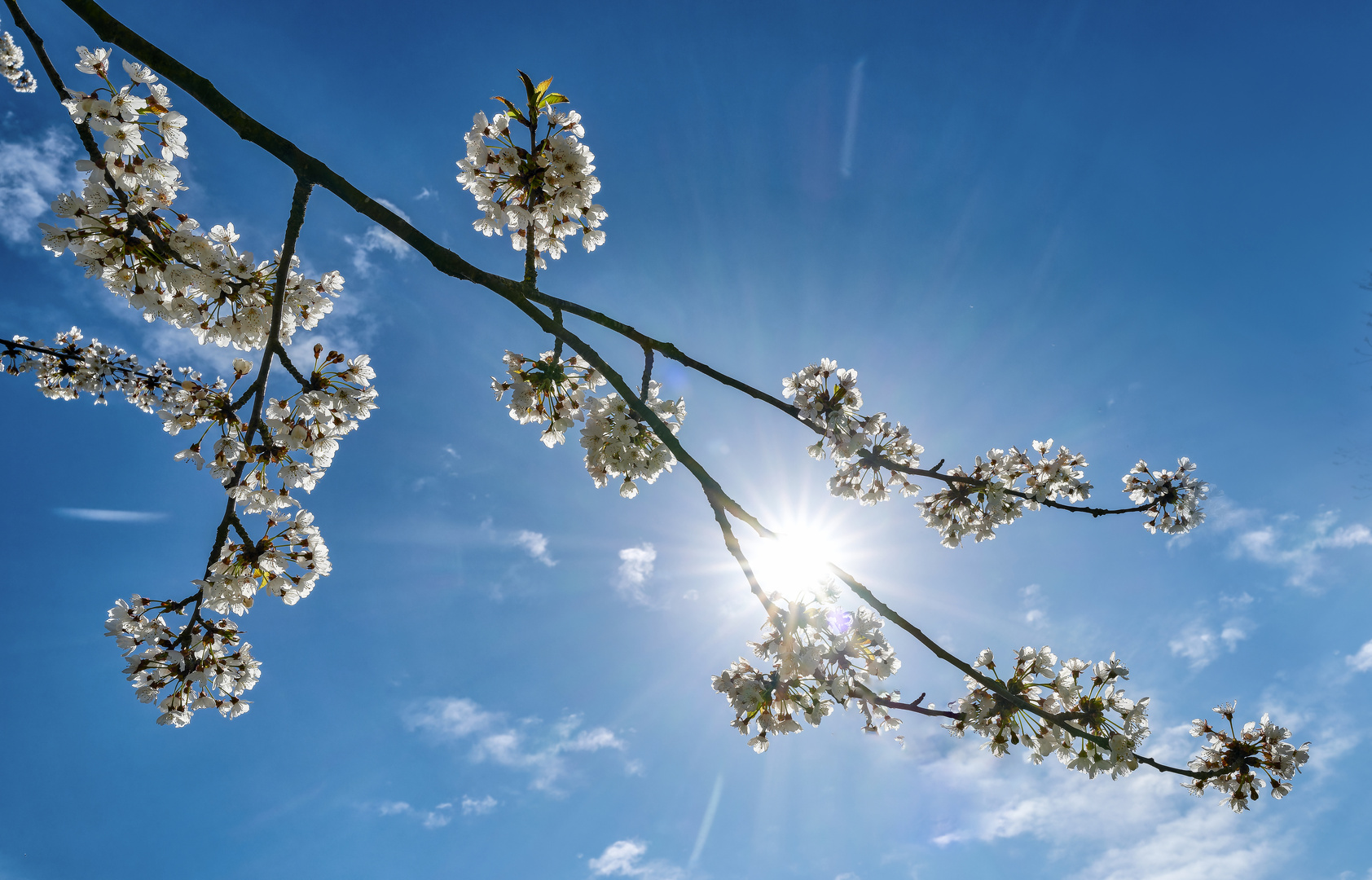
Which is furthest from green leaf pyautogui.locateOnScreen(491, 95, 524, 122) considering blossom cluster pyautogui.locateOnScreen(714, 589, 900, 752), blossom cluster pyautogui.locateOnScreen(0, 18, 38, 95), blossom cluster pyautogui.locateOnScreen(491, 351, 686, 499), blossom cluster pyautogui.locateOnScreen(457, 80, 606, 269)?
blossom cluster pyautogui.locateOnScreen(0, 18, 38, 95)

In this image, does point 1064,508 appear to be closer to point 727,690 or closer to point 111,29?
point 727,690

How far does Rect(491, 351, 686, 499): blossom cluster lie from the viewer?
5809mm

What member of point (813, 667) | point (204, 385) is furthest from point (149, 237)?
point (813, 667)

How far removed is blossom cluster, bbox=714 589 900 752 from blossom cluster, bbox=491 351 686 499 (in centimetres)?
226

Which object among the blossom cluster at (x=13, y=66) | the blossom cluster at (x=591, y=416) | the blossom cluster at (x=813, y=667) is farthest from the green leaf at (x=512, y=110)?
the blossom cluster at (x=13, y=66)

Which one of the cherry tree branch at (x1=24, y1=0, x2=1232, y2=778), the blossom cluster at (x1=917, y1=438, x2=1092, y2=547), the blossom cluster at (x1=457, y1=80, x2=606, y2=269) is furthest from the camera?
the blossom cluster at (x1=917, y1=438, x2=1092, y2=547)

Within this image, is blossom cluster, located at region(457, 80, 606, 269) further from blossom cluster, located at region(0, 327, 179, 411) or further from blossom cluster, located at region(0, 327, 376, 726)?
blossom cluster, located at region(0, 327, 179, 411)

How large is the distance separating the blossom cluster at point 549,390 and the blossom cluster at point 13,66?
26.4ft

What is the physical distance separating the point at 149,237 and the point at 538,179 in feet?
9.46

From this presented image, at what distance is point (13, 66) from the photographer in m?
8.46

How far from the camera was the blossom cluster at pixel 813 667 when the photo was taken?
12.1 ft

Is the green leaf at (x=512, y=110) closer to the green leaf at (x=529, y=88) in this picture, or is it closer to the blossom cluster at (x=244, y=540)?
the green leaf at (x=529, y=88)

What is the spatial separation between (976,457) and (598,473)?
514 cm

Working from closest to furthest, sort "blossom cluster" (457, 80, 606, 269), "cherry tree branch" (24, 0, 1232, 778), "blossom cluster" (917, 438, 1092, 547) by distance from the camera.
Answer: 1. "cherry tree branch" (24, 0, 1232, 778)
2. "blossom cluster" (457, 80, 606, 269)
3. "blossom cluster" (917, 438, 1092, 547)
